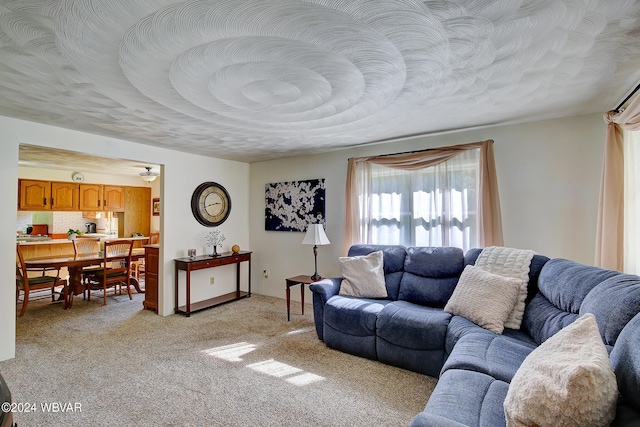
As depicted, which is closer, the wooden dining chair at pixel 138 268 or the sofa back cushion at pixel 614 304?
the sofa back cushion at pixel 614 304

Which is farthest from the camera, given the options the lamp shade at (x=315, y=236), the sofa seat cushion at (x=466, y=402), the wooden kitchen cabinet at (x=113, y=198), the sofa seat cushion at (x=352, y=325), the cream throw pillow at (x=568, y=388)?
the wooden kitchen cabinet at (x=113, y=198)

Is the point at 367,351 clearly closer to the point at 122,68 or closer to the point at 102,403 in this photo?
the point at 102,403

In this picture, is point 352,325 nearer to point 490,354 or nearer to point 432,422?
point 490,354

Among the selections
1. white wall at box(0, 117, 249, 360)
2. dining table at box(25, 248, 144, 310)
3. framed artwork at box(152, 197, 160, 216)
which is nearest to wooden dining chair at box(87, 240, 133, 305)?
dining table at box(25, 248, 144, 310)

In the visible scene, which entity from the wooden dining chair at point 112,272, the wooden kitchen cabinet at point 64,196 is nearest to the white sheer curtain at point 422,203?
the wooden dining chair at point 112,272

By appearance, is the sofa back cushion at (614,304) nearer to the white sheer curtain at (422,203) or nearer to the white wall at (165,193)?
the white sheer curtain at (422,203)

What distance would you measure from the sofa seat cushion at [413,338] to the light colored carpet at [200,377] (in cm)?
11

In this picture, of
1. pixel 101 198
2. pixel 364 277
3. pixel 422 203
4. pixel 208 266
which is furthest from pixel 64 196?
pixel 422 203

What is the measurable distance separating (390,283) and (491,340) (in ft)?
4.41

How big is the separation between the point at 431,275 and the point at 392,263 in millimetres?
464

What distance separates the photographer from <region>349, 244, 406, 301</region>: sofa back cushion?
3.33 meters

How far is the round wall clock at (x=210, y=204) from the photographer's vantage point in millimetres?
4574

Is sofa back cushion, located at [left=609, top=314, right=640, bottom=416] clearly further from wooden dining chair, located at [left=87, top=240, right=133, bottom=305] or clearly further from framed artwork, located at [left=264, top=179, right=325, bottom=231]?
wooden dining chair, located at [left=87, top=240, right=133, bottom=305]

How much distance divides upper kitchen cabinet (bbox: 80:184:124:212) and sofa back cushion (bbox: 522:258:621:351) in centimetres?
793
